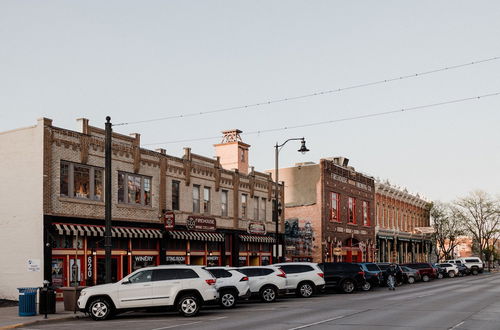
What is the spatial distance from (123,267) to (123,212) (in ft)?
9.34

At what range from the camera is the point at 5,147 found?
96.2 ft

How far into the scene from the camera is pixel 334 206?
191 feet

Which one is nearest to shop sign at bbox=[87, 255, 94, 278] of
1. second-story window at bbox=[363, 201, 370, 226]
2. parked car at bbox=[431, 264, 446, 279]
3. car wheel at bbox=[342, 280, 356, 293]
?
car wheel at bbox=[342, 280, 356, 293]

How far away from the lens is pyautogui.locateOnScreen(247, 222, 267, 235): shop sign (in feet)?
144

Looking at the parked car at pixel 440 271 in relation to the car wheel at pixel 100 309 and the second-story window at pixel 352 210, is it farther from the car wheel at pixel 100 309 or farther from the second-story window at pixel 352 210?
the car wheel at pixel 100 309

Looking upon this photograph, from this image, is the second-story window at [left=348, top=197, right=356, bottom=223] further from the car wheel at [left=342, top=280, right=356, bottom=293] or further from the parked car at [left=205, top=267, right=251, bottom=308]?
the parked car at [left=205, top=267, right=251, bottom=308]

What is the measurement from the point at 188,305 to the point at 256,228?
23.3 meters

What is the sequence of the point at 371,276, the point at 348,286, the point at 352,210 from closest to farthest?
the point at 348,286, the point at 371,276, the point at 352,210

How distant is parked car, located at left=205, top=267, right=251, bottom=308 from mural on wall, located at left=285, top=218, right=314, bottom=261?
28794 millimetres

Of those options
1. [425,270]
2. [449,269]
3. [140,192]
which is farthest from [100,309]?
[449,269]

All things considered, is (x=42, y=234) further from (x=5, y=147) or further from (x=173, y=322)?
(x=173, y=322)

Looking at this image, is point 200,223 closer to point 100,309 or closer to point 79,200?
point 79,200

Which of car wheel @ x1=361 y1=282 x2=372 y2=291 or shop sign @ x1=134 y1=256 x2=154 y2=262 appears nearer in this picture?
shop sign @ x1=134 y1=256 x2=154 y2=262

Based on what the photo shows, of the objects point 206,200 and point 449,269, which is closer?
point 206,200
